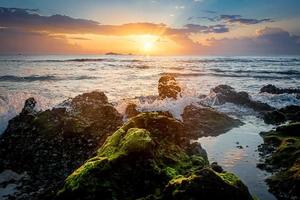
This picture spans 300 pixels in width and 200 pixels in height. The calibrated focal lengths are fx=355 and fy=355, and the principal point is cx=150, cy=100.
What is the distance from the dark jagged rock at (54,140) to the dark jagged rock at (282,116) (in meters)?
12.0

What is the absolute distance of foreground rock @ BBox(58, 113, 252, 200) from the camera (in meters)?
8.13

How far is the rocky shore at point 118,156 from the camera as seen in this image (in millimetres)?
8781

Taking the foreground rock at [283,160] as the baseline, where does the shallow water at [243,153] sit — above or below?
below

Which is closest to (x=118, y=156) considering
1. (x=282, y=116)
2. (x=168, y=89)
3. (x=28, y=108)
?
(x=28, y=108)

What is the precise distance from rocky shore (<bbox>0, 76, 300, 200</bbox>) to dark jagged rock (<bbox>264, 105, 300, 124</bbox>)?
570 millimetres

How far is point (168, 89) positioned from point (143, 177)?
1929 cm

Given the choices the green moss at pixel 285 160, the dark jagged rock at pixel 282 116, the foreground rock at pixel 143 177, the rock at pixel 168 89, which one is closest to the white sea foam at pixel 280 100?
the dark jagged rock at pixel 282 116

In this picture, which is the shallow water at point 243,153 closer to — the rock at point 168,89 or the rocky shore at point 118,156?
the rocky shore at point 118,156

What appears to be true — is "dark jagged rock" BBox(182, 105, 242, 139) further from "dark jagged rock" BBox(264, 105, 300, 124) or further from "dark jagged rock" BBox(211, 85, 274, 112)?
"dark jagged rock" BBox(211, 85, 274, 112)

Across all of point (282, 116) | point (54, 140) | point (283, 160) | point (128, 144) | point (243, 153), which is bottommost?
point (243, 153)

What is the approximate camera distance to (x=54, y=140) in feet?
53.4

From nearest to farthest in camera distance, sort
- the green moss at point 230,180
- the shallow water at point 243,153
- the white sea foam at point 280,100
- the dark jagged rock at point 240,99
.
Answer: the green moss at point 230,180 → the shallow water at point 243,153 → the dark jagged rock at point 240,99 → the white sea foam at point 280,100

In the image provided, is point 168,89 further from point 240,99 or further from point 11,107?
point 11,107

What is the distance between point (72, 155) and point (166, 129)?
4778mm
